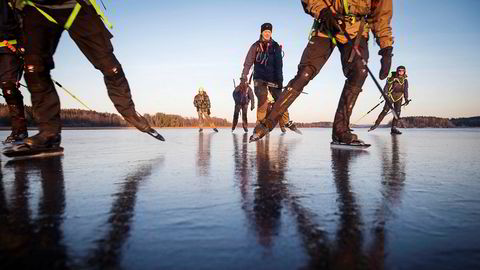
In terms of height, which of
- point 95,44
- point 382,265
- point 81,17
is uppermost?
point 81,17

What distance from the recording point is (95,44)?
10.8 ft

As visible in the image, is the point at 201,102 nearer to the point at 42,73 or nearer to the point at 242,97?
the point at 242,97

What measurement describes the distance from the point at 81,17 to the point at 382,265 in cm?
332

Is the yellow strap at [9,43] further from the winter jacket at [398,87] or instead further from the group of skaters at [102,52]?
the winter jacket at [398,87]

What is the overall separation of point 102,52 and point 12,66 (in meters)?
1.84

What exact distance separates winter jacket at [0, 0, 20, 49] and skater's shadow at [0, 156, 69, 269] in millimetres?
2792

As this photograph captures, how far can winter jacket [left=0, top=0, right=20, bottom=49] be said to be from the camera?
144 inches

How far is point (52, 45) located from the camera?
3.34 meters

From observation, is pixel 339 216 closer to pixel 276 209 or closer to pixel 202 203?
pixel 276 209

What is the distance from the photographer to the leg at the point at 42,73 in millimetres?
3078

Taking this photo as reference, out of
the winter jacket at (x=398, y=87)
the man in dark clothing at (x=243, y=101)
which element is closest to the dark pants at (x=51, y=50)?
the man in dark clothing at (x=243, y=101)

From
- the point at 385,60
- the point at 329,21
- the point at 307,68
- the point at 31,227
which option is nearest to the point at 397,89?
the point at 385,60

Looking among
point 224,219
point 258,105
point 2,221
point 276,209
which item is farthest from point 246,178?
point 258,105

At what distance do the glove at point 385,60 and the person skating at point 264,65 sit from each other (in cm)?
362
